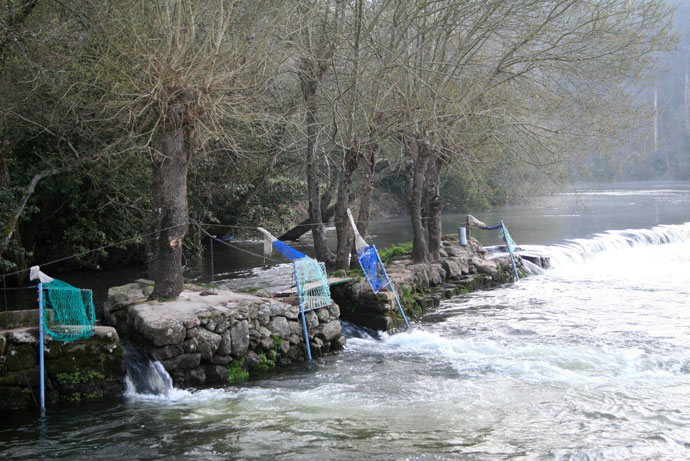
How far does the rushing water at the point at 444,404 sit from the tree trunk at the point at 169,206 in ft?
6.83

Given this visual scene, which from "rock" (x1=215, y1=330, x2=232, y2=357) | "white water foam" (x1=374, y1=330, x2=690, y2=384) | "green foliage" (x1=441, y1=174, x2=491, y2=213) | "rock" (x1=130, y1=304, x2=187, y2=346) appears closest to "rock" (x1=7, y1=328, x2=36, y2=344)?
"rock" (x1=130, y1=304, x2=187, y2=346)

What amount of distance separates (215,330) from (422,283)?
23.7ft

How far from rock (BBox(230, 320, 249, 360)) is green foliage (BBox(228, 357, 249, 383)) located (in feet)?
0.38

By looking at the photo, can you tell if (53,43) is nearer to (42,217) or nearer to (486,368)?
(42,217)

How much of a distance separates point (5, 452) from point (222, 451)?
89.9 inches

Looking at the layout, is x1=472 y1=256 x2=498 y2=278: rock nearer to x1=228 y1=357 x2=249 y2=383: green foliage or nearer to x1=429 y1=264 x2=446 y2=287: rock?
x1=429 y1=264 x2=446 y2=287: rock

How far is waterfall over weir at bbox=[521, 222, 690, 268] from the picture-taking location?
2219 cm

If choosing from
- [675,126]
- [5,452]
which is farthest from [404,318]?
[675,126]

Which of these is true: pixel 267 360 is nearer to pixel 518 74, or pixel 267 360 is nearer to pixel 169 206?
pixel 169 206

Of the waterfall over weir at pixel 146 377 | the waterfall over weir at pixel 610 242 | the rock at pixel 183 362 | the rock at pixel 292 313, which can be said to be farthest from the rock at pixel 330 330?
the waterfall over weir at pixel 610 242

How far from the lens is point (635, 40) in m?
14.7

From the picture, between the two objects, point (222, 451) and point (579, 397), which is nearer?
point (222, 451)

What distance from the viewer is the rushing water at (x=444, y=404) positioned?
22.5 ft

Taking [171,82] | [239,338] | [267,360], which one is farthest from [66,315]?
[171,82]
